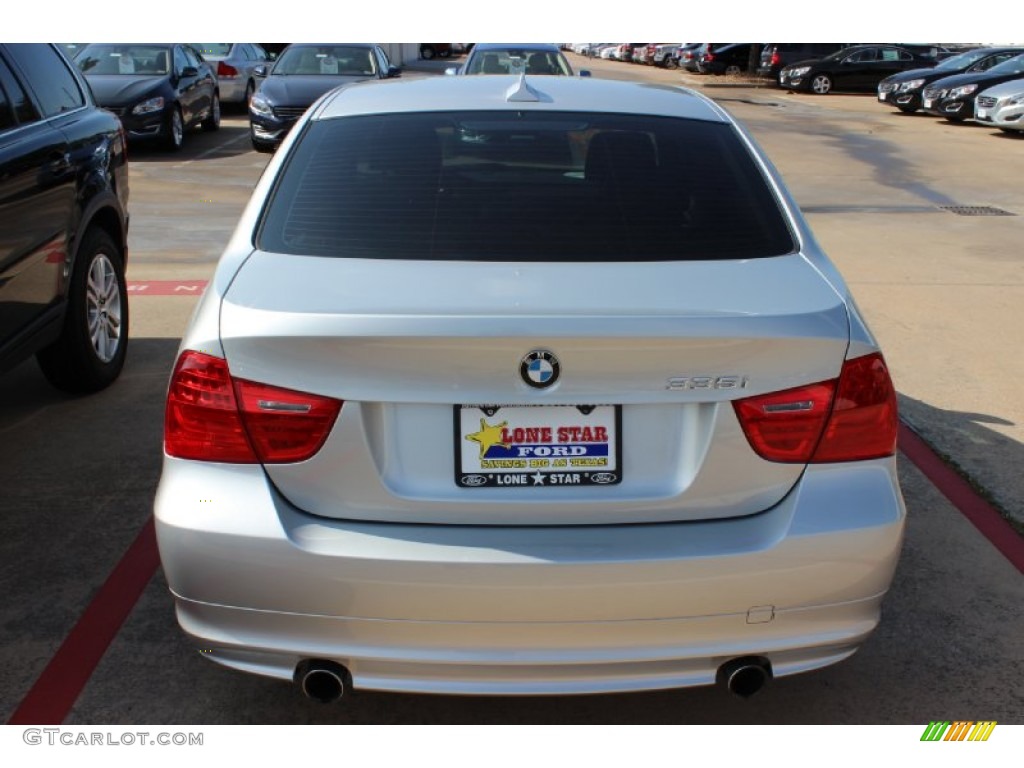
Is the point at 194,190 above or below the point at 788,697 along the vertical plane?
below

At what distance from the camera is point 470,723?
3.08 metres

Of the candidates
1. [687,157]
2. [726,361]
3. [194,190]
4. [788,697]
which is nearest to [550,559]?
[726,361]

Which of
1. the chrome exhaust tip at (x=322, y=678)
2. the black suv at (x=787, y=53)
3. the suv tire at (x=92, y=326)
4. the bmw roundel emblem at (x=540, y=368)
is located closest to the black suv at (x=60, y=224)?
the suv tire at (x=92, y=326)

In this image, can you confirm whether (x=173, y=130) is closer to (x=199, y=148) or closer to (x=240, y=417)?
(x=199, y=148)

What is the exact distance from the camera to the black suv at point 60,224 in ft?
15.2

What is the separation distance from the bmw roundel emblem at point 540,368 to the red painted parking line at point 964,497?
2392 mm

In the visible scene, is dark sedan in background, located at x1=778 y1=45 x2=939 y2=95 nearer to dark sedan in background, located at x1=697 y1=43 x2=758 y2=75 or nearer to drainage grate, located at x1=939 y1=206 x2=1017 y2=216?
dark sedan in background, located at x1=697 y1=43 x2=758 y2=75

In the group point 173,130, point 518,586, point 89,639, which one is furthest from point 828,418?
point 173,130

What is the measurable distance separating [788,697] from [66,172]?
155 inches

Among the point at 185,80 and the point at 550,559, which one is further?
the point at 185,80

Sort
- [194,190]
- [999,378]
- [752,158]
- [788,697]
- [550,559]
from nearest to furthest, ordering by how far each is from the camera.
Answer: [550,559], [788,697], [752,158], [999,378], [194,190]

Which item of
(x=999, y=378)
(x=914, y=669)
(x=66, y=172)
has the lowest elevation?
(x=999, y=378)

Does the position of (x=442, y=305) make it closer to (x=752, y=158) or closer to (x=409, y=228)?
(x=409, y=228)

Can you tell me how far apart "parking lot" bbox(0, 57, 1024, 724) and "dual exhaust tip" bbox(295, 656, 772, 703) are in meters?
0.50
